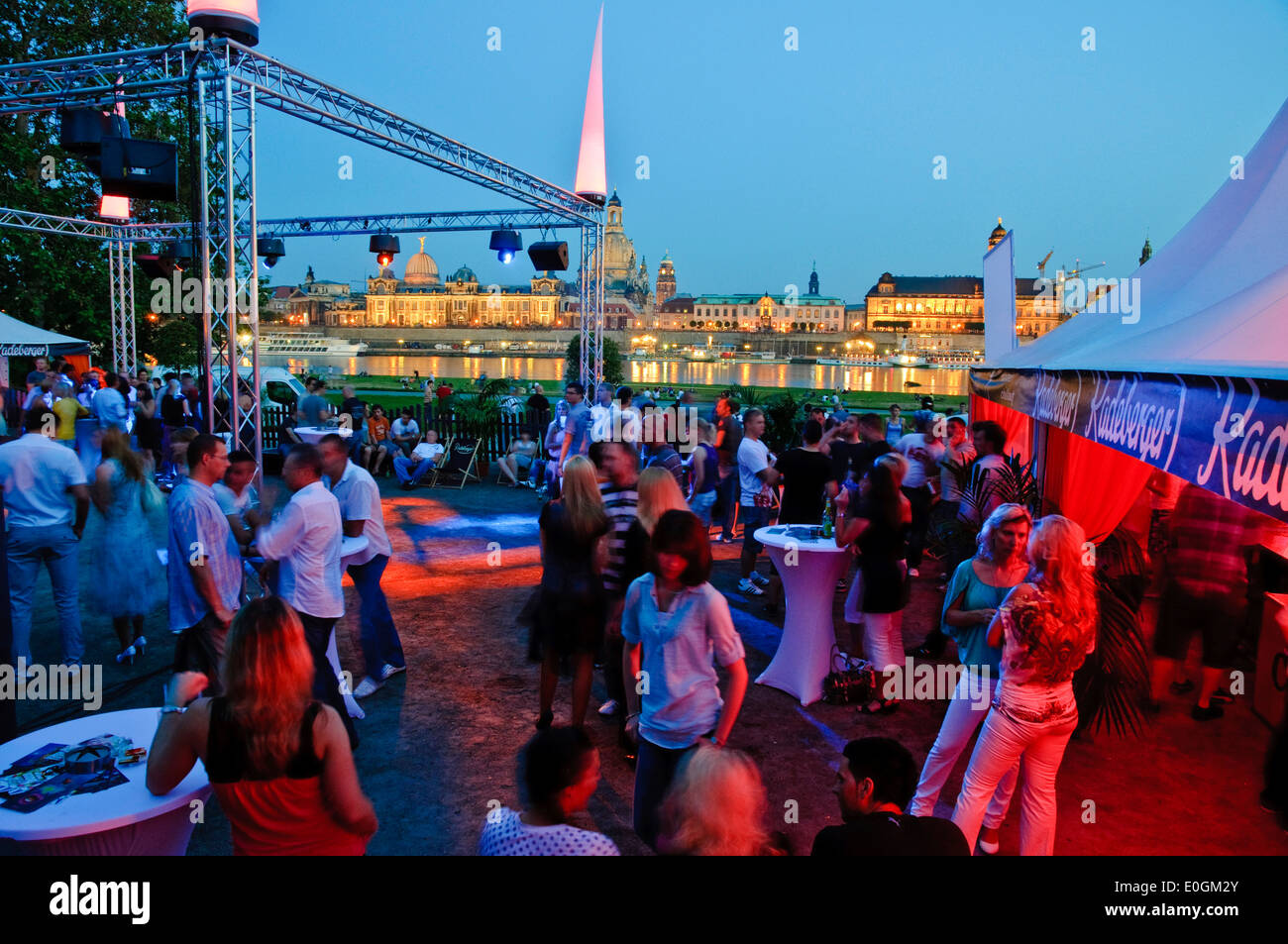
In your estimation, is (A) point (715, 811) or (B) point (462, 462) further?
(B) point (462, 462)

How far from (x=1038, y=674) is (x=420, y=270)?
501 feet

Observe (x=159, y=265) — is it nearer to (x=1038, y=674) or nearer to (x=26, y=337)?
(x=26, y=337)

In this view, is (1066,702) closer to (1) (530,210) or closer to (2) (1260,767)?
(2) (1260,767)

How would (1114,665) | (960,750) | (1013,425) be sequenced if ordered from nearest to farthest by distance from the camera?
(960,750)
(1114,665)
(1013,425)

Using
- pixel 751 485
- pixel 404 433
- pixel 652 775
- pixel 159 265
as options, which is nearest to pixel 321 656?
pixel 652 775

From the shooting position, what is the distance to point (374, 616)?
17.9 feet

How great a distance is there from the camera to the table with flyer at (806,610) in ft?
17.3

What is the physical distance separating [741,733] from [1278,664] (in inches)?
139

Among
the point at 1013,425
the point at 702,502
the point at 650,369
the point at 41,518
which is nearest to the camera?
the point at 41,518

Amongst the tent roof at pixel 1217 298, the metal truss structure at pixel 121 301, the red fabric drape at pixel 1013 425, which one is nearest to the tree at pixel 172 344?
the metal truss structure at pixel 121 301

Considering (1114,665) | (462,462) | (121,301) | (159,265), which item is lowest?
(1114,665)

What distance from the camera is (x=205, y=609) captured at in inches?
171

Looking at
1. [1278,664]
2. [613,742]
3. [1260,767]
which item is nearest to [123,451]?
[613,742]
